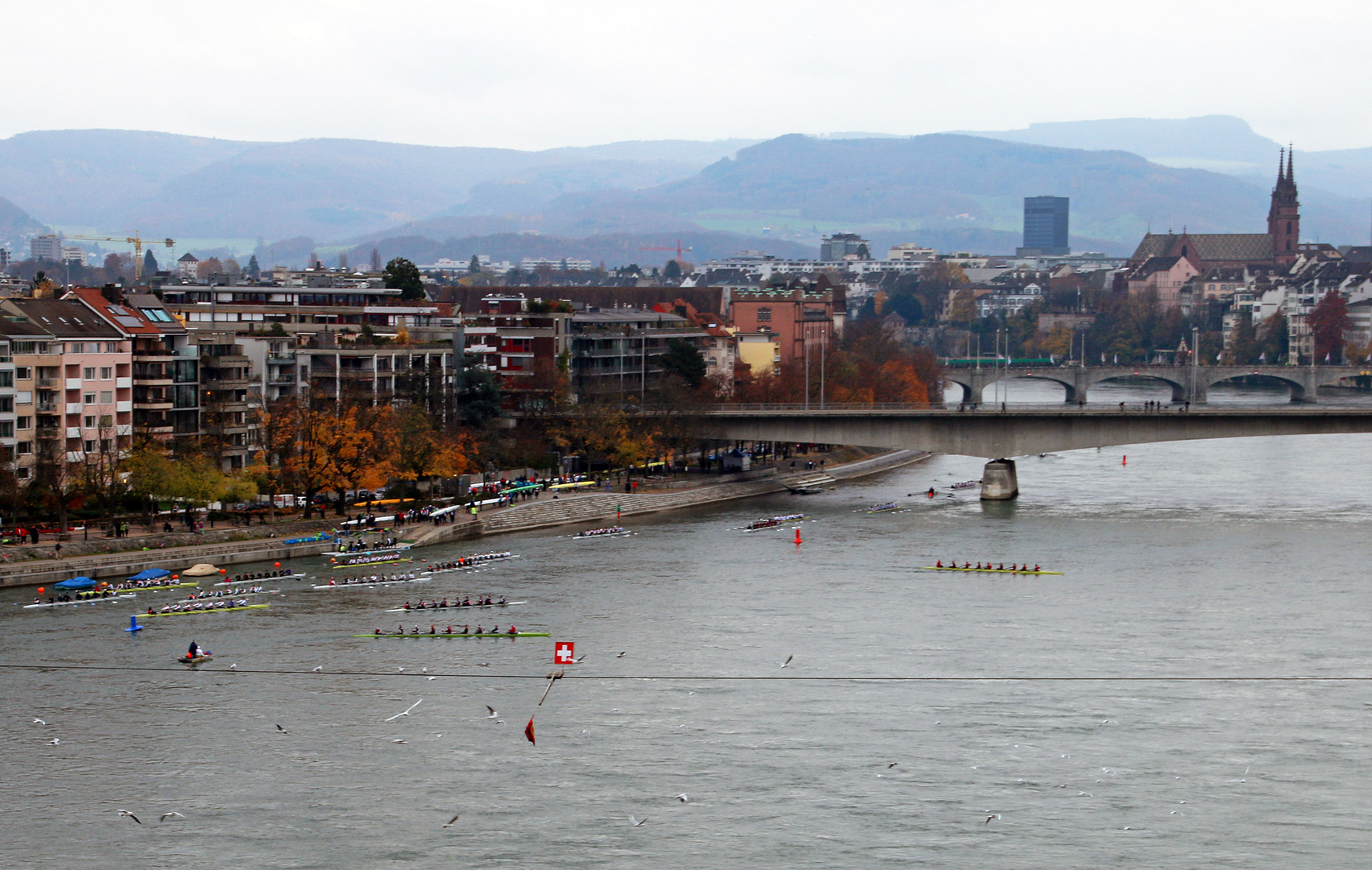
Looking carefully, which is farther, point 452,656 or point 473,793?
point 452,656

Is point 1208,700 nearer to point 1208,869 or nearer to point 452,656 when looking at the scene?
point 1208,869

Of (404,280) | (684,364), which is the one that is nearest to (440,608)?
(684,364)

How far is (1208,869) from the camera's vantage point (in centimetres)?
2614

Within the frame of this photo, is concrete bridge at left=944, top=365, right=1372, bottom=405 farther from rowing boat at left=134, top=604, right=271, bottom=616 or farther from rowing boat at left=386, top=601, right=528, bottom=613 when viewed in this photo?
rowing boat at left=134, top=604, right=271, bottom=616

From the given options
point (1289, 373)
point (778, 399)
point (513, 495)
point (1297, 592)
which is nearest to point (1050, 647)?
point (1297, 592)

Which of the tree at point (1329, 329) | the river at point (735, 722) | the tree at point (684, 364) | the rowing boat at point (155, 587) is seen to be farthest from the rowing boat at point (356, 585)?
the tree at point (1329, 329)

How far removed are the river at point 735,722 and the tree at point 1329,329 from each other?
103 metres

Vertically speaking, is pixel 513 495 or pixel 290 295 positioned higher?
pixel 290 295

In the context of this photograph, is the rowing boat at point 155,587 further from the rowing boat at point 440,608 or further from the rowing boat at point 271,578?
the rowing boat at point 440,608

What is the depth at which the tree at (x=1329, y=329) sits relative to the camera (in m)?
150

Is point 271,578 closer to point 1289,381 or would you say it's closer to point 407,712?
point 407,712

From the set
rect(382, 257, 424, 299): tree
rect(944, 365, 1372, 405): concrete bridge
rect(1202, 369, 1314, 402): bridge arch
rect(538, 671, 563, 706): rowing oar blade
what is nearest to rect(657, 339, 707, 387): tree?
rect(382, 257, 424, 299): tree

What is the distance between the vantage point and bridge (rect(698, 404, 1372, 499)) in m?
66.6

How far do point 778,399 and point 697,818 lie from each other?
58204 mm
